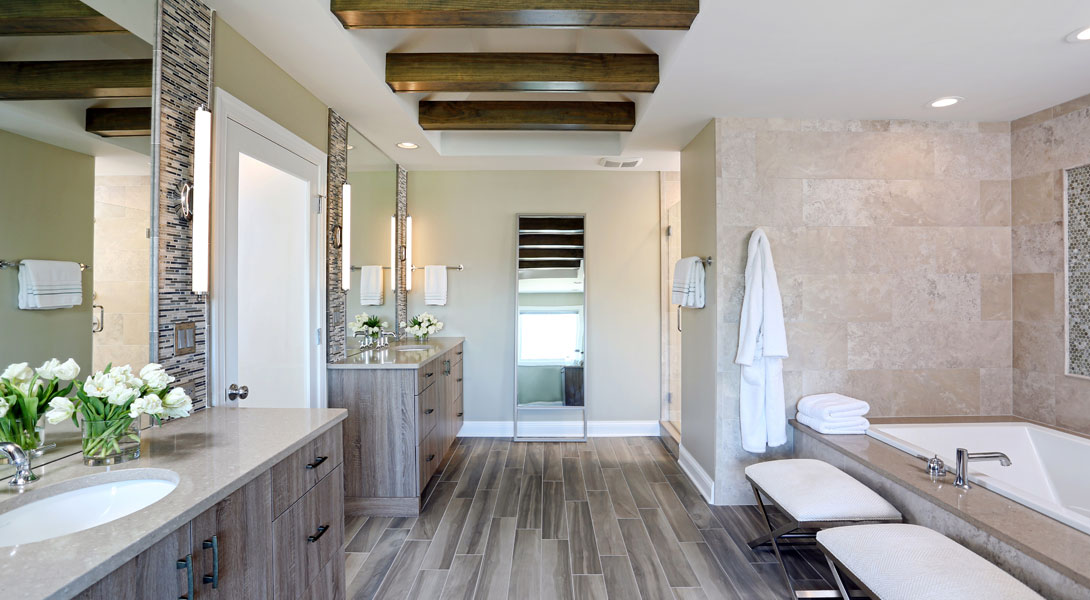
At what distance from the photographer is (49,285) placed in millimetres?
1223

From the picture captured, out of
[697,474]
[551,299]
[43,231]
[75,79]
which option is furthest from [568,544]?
[75,79]

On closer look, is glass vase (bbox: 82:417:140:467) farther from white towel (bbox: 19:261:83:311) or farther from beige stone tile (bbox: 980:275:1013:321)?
beige stone tile (bbox: 980:275:1013:321)

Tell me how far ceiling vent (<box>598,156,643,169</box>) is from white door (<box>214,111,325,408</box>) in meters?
2.17

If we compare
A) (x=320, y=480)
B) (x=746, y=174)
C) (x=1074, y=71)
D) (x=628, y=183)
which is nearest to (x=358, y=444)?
(x=320, y=480)

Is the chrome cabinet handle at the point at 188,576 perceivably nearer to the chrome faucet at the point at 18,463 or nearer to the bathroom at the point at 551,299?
the bathroom at the point at 551,299

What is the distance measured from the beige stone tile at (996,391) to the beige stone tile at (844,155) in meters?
1.27

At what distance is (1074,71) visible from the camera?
2.29 metres

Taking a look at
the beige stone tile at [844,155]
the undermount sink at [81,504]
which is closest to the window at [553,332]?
the beige stone tile at [844,155]

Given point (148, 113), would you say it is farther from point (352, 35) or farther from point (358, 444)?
point (358, 444)

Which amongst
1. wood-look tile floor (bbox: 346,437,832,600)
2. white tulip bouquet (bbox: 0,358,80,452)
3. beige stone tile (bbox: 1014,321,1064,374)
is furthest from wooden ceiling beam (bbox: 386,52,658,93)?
beige stone tile (bbox: 1014,321,1064,374)

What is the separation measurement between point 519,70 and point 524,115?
0.70 m

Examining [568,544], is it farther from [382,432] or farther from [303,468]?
[303,468]

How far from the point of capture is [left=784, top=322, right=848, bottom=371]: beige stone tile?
9.59ft

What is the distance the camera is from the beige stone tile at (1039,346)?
8.87 ft
